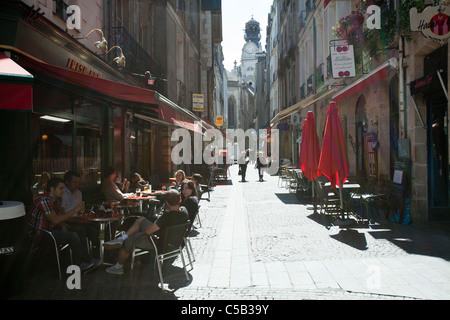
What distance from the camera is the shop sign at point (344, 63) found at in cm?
1191

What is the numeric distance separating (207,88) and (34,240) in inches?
1055

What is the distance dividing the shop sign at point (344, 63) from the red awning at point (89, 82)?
21.4 feet

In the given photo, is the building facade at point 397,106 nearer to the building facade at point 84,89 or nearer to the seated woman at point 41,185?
the building facade at point 84,89

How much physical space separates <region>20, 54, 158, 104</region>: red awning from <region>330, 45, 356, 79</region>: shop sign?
6.54 meters

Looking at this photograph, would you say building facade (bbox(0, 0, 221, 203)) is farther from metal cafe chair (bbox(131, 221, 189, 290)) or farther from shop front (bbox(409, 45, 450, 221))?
shop front (bbox(409, 45, 450, 221))

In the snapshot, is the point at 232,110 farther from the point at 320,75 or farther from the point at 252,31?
the point at 320,75

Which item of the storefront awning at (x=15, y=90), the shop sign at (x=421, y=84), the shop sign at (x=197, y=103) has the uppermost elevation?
the shop sign at (x=197, y=103)

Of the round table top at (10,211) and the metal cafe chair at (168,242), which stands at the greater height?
the round table top at (10,211)

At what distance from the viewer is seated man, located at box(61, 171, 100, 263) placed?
5781 mm

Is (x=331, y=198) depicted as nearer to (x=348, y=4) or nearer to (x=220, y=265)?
(x=220, y=265)

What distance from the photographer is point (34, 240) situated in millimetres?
5277

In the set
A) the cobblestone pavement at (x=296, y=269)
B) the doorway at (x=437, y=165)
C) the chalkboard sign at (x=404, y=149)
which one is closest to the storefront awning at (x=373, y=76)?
the doorway at (x=437, y=165)

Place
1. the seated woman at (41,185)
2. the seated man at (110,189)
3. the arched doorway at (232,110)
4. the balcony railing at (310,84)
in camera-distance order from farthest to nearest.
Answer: the arched doorway at (232,110), the balcony railing at (310,84), the seated man at (110,189), the seated woman at (41,185)
